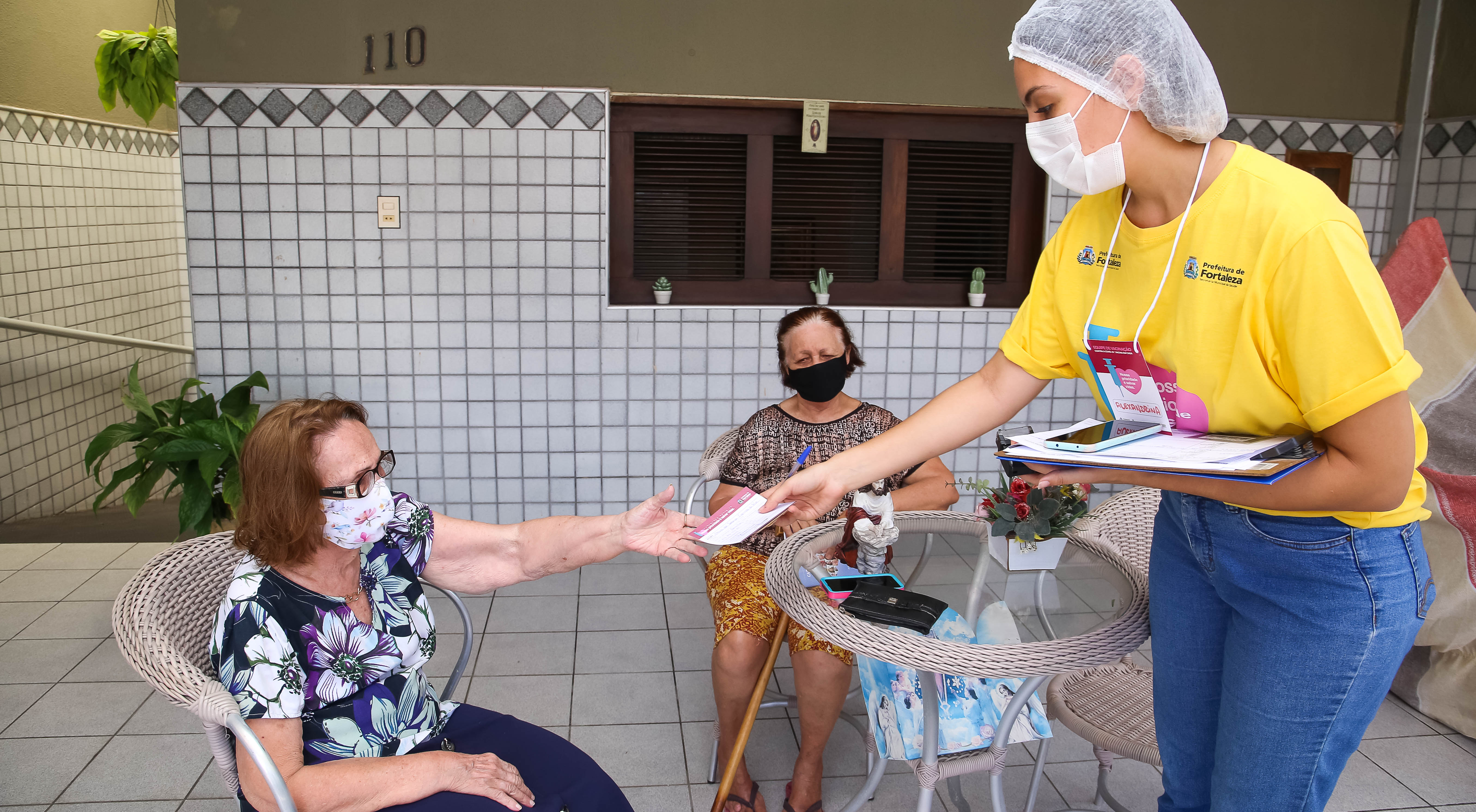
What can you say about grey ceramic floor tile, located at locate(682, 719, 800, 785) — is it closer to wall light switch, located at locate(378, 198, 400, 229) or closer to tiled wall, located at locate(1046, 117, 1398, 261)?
wall light switch, located at locate(378, 198, 400, 229)

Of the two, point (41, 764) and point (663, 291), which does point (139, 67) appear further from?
point (41, 764)

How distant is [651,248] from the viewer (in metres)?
4.18

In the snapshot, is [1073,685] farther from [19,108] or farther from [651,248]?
[19,108]

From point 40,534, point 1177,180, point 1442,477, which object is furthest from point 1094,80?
point 40,534

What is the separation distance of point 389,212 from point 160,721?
6.75 ft

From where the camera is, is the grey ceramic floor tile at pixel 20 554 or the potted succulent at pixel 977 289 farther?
the potted succulent at pixel 977 289

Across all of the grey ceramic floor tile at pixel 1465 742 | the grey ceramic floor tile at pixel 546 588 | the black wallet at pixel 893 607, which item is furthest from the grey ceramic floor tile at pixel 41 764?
the grey ceramic floor tile at pixel 1465 742

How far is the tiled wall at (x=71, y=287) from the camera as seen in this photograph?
4.64m

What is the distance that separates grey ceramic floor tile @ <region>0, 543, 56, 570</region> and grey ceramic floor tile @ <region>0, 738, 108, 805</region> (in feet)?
5.22

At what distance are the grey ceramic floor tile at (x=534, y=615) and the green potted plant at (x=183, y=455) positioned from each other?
3.23 ft

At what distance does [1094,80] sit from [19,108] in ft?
17.6

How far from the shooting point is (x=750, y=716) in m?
2.21

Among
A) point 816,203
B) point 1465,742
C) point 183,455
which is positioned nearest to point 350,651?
point 183,455

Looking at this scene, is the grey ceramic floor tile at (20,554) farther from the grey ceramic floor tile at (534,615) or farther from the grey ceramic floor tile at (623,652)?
the grey ceramic floor tile at (623,652)
